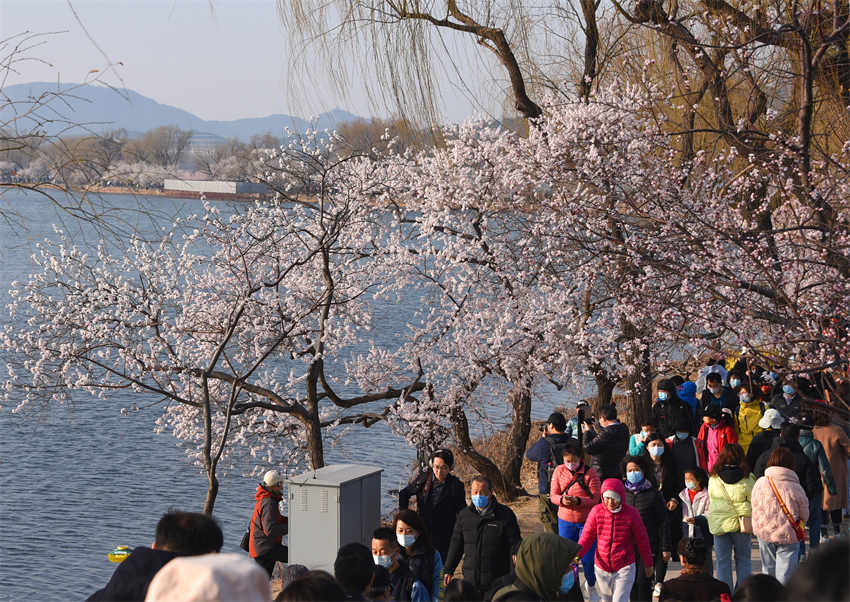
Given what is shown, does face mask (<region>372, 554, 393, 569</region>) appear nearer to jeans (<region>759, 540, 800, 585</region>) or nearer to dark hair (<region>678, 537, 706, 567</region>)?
dark hair (<region>678, 537, 706, 567</region>)

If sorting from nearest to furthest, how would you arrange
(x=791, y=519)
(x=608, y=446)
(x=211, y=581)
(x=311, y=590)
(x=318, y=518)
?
(x=211, y=581), (x=311, y=590), (x=791, y=519), (x=318, y=518), (x=608, y=446)

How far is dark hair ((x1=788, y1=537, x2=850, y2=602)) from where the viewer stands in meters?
Result: 2.01

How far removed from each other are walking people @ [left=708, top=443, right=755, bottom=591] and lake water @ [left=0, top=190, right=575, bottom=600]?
10114mm

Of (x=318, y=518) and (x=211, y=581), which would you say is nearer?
(x=211, y=581)

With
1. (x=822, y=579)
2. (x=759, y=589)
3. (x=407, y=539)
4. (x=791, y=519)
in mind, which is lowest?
(x=791, y=519)

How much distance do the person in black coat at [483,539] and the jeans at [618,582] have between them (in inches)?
38.5

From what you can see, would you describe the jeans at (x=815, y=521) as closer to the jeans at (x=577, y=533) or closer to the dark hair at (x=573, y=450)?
the jeans at (x=577, y=533)

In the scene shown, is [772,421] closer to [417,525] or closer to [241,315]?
[417,525]

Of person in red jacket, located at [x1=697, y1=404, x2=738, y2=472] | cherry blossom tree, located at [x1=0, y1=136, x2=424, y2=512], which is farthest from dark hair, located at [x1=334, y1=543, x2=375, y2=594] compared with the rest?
cherry blossom tree, located at [x1=0, y1=136, x2=424, y2=512]

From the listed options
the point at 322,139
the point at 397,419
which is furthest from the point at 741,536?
the point at 322,139

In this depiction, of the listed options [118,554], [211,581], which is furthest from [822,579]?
[118,554]

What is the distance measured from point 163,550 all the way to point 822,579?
317 centimetres

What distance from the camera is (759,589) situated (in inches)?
179

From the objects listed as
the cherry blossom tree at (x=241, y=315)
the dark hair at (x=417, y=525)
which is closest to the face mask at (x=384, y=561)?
the dark hair at (x=417, y=525)
